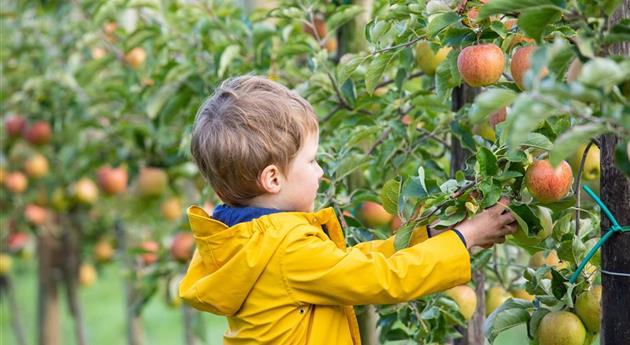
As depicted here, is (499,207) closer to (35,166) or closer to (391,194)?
(391,194)

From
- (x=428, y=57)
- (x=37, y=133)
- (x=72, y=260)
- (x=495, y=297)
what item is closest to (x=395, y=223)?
(x=495, y=297)

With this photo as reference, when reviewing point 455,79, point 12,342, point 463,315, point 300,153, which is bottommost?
point 12,342

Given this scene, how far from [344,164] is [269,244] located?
34 centimetres

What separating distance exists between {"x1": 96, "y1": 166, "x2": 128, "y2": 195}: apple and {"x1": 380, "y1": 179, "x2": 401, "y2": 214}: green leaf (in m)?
2.58

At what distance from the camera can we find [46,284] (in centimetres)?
467

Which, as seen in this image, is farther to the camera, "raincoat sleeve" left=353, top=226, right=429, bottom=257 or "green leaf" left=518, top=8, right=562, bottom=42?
"raincoat sleeve" left=353, top=226, right=429, bottom=257

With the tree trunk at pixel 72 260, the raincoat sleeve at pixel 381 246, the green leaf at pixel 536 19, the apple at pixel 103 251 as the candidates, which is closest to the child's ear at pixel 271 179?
the raincoat sleeve at pixel 381 246

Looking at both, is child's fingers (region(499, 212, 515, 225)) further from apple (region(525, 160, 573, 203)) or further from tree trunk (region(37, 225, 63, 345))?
tree trunk (region(37, 225, 63, 345))

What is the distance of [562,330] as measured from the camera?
1414mm

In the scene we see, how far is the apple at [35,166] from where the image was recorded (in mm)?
4250

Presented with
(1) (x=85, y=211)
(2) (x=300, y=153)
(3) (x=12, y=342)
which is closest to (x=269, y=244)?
(2) (x=300, y=153)

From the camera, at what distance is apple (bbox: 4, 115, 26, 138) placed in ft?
12.9

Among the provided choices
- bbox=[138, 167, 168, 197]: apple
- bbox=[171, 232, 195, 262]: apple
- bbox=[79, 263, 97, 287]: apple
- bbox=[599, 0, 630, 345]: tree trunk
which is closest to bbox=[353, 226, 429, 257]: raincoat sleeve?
bbox=[599, 0, 630, 345]: tree trunk

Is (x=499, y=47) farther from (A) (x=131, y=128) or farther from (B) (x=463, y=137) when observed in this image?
(A) (x=131, y=128)
